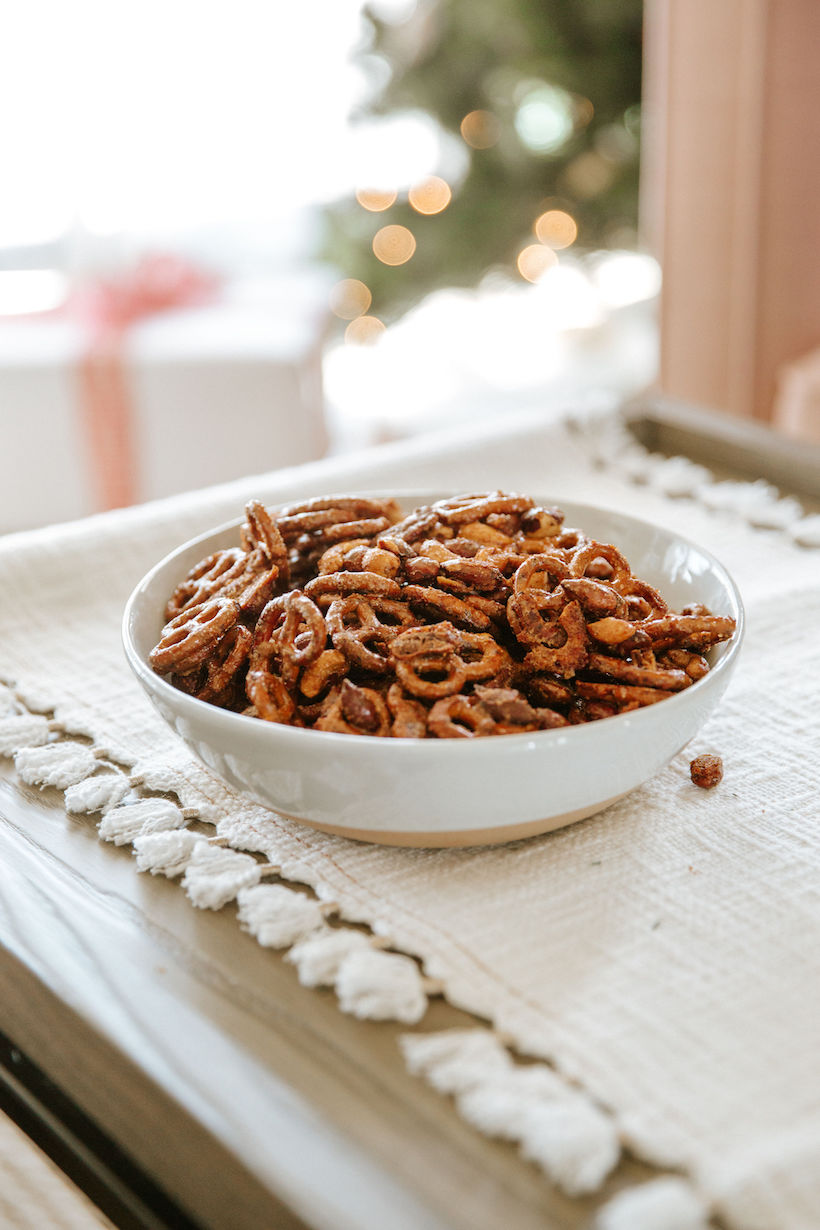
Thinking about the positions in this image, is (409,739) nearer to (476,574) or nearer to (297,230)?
(476,574)

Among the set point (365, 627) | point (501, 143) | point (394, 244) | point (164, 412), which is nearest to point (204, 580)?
point (365, 627)

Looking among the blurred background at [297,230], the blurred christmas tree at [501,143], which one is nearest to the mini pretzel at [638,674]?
the blurred background at [297,230]

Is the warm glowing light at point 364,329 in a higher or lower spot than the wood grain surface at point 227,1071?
lower

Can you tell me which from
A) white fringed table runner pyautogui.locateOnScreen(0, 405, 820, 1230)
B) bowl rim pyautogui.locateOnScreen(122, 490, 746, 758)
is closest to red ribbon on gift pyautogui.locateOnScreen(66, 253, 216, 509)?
white fringed table runner pyautogui.locateOnScreen(0, 405, 820, 1230)

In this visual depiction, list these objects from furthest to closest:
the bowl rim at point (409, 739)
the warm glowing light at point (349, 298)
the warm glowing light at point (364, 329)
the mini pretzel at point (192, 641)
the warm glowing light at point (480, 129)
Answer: the warm glowing light at point (364, 329) < the warm glowing light at point (349, 298) < the warm glowing light at point (480, 129) < the mini pretzel at point (192, 641) < the bowl rim at point (409, 739)

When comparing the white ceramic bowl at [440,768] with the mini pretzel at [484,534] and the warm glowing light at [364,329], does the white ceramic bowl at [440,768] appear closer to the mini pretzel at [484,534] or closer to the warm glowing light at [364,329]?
the mini pretzel at [484,534]

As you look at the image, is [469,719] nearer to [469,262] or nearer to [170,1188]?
[170,1188]
